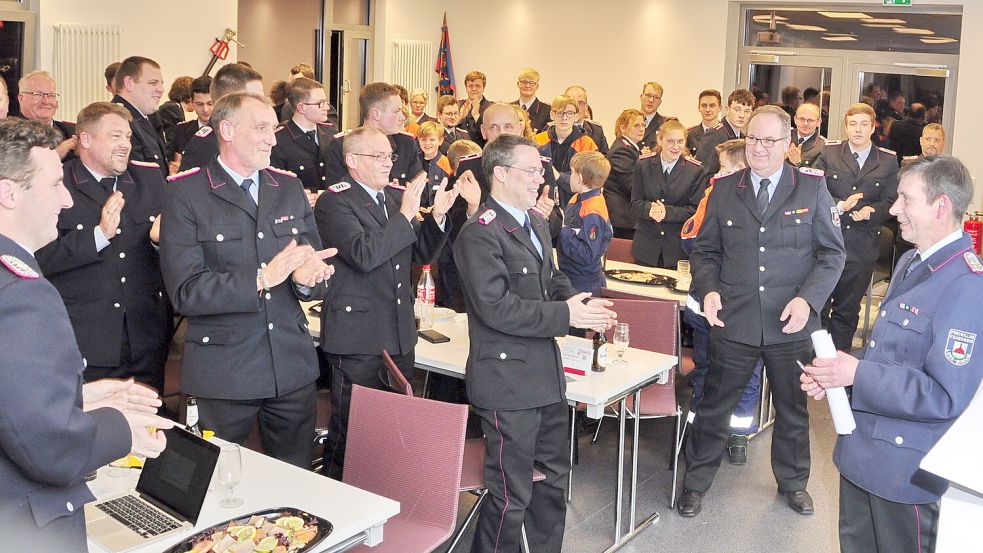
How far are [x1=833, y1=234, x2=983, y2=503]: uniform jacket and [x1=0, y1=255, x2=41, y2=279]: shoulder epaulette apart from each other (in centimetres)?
237

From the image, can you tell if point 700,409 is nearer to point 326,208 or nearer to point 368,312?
point 368,312

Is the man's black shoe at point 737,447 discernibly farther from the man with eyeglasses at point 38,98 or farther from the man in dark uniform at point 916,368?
the man with eyeglasses at point 38,98

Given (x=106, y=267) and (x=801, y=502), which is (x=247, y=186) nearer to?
(x=106, y=267)

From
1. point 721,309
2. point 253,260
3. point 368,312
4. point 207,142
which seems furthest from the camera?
point 207,142

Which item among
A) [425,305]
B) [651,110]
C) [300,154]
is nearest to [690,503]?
[425,305]

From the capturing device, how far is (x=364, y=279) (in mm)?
4414

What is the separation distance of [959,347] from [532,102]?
776cm

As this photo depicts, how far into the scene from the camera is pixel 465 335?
16.5 ft

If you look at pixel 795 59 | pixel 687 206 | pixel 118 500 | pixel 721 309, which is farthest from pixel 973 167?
pixel 118 500

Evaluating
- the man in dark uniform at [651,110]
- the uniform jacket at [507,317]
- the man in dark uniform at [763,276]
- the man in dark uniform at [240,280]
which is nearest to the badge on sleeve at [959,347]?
the uniform jacket at [507,317]

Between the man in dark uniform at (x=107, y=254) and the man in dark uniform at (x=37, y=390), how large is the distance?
6.72 feet

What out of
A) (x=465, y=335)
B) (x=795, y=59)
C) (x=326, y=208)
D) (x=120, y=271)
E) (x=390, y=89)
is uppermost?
(x=795, y=59)

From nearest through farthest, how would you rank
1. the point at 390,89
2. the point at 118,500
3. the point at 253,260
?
the point at 118,500, the point at 253,260, the point at 390,89

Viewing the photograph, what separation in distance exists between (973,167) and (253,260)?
9.20m
